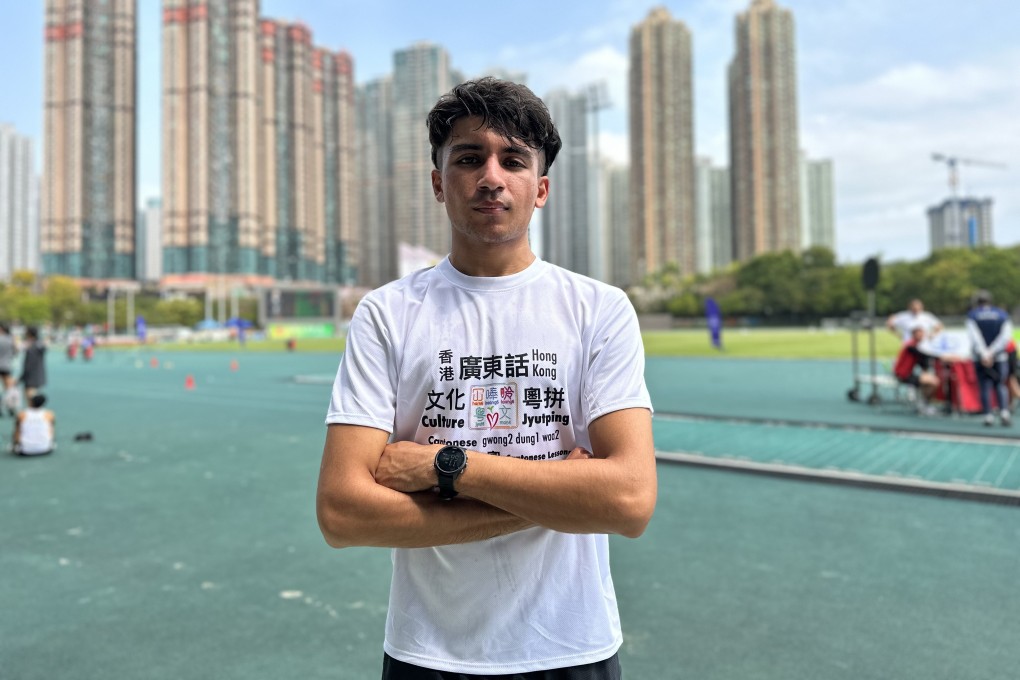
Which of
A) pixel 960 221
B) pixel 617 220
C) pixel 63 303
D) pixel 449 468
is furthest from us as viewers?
pixel 960 221

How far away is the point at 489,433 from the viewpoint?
1522mm

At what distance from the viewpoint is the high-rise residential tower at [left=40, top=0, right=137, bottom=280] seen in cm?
10881

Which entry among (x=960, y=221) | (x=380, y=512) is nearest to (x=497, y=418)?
(x=380, y=512)

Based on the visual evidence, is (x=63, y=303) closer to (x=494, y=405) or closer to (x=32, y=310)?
(x=32, y=310)

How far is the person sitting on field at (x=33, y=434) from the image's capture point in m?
8.70

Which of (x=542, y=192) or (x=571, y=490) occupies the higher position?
(x=542, y=192)

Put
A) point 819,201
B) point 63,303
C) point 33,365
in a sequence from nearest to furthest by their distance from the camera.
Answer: point 33,365, point 63,303, point 819,201

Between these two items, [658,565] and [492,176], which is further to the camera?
[658,565]

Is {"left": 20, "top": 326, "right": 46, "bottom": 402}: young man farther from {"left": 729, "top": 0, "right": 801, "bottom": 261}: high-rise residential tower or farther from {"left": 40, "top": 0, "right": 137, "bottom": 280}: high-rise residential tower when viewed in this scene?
{"left": 40, "top": 0, "right": 137, "bottom": 280}: high-rise residential tower

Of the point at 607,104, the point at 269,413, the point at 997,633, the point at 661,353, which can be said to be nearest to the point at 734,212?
the point at 607,104

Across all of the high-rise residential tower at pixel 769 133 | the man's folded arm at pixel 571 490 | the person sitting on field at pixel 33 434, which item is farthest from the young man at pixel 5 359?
the high-rise residential tower at pixel 769 133

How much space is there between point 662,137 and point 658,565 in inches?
4018

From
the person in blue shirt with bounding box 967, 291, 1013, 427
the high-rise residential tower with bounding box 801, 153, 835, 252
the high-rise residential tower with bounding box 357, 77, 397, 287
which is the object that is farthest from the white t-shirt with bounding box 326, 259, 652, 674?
the high-rise residential tower with bounding box 801, 153, 835, 252

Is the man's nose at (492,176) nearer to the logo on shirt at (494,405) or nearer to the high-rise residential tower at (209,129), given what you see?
the logo on shirt at (494,405)
